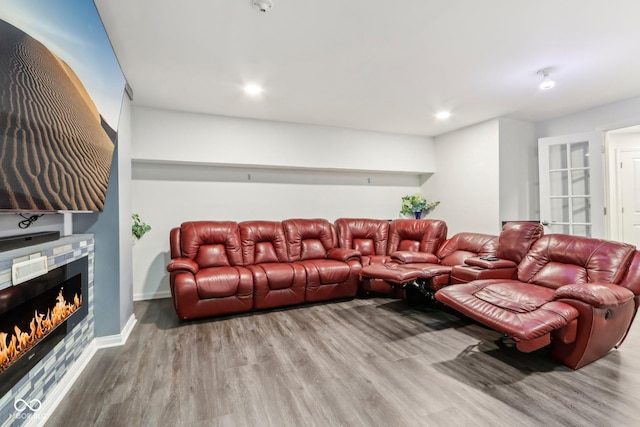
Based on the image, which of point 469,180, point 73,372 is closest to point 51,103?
point 73,372

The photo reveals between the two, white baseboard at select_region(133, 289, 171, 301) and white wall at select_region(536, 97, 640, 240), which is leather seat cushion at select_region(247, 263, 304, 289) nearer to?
white baseboard at select_region(133, 289, 171, 301)

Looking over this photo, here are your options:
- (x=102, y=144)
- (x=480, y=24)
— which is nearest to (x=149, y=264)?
(x=102, y=144)

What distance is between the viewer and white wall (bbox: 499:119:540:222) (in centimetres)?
418

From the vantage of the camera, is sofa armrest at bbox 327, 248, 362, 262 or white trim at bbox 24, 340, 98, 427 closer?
white trim at bbox 24, 340, 98, 427

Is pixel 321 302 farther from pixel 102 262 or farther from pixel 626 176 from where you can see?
pixel 626 176

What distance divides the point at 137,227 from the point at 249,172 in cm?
165

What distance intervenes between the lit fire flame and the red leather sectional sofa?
1.04 meters

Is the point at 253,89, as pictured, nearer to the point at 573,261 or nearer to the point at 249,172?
the point at 249,172

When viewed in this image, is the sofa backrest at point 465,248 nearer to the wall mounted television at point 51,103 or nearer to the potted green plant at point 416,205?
the potted green plant at point 416,205

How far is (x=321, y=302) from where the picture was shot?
367 cm

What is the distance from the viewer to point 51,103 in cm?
132

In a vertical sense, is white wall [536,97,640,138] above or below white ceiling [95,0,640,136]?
below

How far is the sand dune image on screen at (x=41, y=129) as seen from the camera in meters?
1.06

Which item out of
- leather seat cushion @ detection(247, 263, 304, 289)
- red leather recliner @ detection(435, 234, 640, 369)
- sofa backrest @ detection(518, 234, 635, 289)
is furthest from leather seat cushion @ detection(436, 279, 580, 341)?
leather seat cushion @ detection(247, 263, 304, 289)
